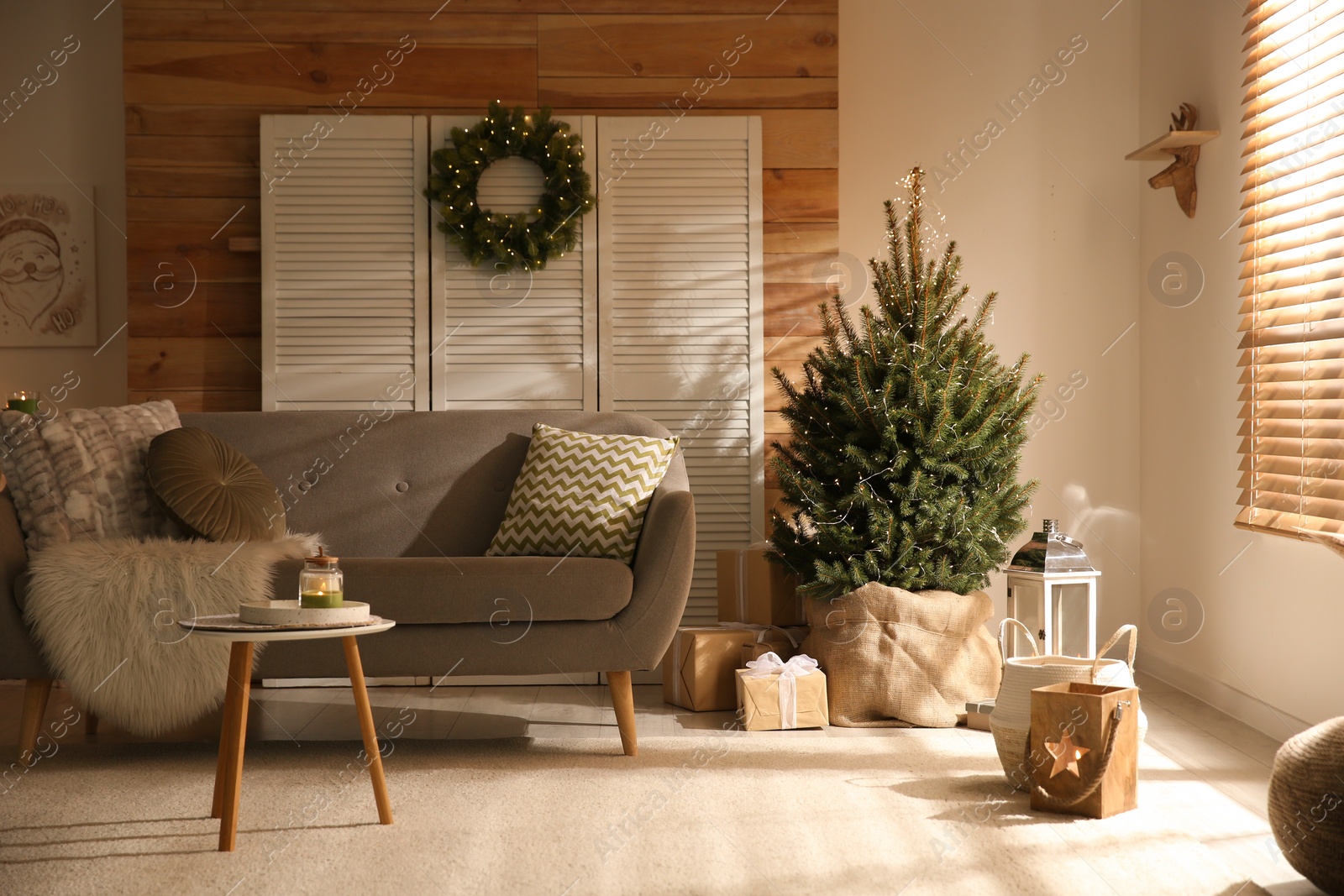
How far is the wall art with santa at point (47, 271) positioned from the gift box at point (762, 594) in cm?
264

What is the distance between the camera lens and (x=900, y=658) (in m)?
2.93

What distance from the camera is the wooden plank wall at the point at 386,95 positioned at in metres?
3.72

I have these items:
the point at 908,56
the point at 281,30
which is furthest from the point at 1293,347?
the point at 281,30

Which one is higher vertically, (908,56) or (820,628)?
(908,56)

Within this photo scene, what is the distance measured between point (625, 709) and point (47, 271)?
9.60ft

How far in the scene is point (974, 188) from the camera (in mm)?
4047

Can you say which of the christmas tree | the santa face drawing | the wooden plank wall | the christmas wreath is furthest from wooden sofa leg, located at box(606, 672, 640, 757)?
the santa face drawing

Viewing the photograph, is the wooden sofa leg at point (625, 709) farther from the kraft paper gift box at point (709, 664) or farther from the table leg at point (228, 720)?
the table leg at point (228, 720)

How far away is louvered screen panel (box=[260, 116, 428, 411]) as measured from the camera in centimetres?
370

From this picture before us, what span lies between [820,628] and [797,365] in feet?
3.54

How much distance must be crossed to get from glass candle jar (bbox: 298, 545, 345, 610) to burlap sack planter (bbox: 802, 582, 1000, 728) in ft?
4.72

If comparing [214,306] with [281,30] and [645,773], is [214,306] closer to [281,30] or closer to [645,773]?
[281,30]

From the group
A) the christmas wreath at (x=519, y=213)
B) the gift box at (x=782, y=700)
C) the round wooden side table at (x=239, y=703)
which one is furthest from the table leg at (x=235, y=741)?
the christmas wreath at (x=519, y=213)

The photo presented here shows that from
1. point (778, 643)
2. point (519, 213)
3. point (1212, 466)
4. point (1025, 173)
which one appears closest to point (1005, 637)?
point (778, 643)
